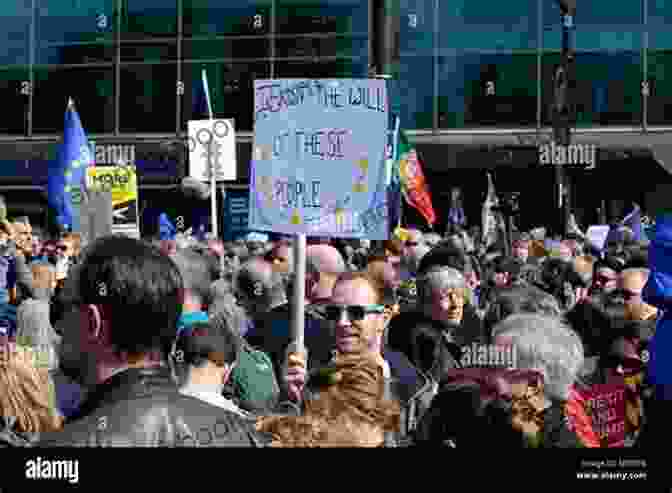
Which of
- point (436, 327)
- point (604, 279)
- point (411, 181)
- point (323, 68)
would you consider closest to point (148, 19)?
point (323, 68)

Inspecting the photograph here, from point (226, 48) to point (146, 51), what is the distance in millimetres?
1692

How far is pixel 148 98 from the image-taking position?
1174 inches

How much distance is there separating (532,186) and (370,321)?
21676 mm

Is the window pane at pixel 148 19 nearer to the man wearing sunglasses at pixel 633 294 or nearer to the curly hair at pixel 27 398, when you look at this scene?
the man wearing sunglasses at pixel 633 294

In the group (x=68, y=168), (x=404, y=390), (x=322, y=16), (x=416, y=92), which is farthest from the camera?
(x=322, y=16)

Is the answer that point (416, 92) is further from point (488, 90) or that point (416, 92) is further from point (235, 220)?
point (235, 220)

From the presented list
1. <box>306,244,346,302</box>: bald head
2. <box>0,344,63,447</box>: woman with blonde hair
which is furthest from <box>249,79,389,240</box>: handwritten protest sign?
<box>0,344,63,447</box>: woman with blonde hair

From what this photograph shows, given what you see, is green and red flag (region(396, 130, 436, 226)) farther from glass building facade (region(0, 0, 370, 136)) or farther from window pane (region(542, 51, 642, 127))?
glass building facade (region(0, 0, 370, 136))

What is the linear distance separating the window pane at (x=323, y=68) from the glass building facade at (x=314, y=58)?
0.09ft

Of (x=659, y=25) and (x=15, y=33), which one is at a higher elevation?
(x=15, y=33)

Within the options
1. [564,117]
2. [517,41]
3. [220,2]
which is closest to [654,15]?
[517,41]

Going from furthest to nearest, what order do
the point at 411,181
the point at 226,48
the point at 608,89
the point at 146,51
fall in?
the point at 146,51 < the point at 226,48 < the point at 608,89 < the point at 411,181

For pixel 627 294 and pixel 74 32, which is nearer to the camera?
pixel 627 294

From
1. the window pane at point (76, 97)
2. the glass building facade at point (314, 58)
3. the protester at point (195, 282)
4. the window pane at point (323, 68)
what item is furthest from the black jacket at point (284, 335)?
the window pane at point (76, 97)
